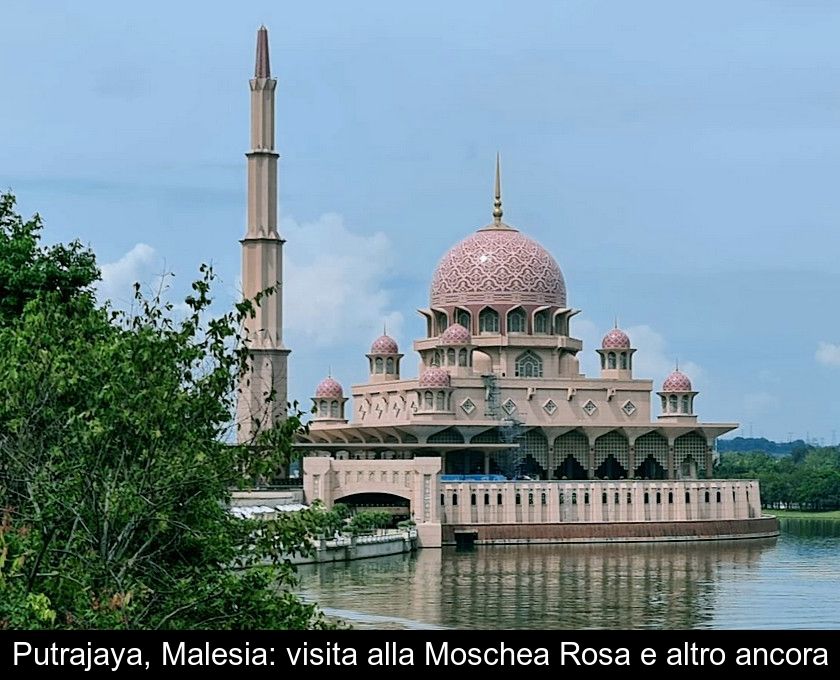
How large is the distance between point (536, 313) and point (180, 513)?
198 ft

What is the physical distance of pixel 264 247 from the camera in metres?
73.6

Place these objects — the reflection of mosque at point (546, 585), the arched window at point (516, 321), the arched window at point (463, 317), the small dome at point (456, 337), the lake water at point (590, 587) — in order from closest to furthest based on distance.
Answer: the lake water at point (590, 587)
the reflection of mosque at point (546, 585)
the small dome at point (456, 337)
the arched window at point (516, 321)
the arched window at point (463, 317)

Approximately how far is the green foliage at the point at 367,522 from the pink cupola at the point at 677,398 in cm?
1636

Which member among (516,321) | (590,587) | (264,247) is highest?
(264,247)

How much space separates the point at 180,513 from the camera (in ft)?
69.8

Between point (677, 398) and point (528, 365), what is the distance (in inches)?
264

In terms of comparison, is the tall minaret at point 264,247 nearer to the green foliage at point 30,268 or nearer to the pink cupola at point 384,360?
the pink cupola at point 384,360

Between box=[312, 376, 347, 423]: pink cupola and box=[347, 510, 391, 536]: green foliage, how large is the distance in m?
12.1

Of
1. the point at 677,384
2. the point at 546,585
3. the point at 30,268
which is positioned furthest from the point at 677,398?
the point at 30,268
